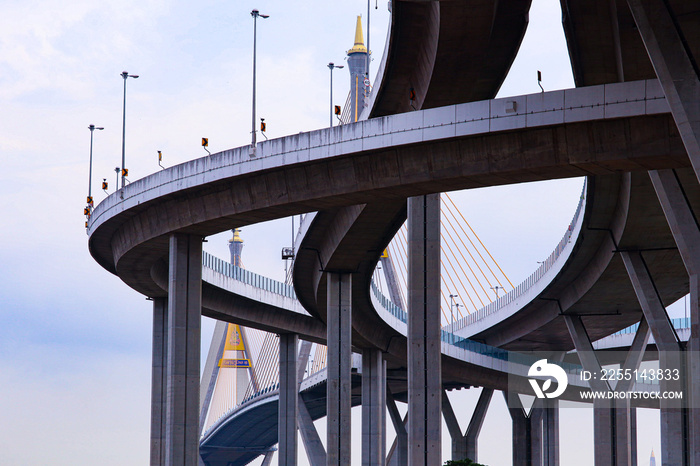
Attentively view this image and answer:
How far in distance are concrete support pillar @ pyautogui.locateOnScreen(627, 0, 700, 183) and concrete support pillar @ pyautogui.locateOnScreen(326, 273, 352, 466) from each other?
1238 inches

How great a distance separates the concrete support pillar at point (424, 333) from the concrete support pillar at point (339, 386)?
1472 cm

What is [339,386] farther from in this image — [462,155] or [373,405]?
[462,155]

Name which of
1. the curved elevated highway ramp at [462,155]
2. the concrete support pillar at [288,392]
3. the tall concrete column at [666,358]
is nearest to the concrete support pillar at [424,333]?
the curved elevated highway ramp at [462,155]

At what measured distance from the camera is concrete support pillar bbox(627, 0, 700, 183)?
20906mm

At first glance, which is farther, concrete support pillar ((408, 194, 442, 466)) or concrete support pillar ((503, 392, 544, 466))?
concrete support pillar ((503, 392, 544, 466))

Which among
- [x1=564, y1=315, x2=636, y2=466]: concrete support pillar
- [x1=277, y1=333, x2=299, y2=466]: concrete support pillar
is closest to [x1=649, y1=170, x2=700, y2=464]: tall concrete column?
[x1=564, y1=315, x2=636, y2=466]: concrete support pillar

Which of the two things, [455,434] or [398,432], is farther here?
[398,432]

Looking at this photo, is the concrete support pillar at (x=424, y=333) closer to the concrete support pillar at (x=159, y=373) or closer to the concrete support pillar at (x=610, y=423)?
the concrete support pillar at (x=159, y=373)

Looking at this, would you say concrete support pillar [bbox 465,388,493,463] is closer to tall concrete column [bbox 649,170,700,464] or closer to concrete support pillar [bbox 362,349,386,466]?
concrete support pillar [bbox 362,349,386,466]

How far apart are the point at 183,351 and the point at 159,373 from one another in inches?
599

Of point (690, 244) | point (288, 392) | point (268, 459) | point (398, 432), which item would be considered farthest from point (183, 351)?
point (268, 459)

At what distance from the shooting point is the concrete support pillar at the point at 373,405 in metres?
66.4

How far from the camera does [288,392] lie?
2594 inches

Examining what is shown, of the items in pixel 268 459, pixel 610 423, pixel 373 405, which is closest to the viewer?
pixel 610 423
